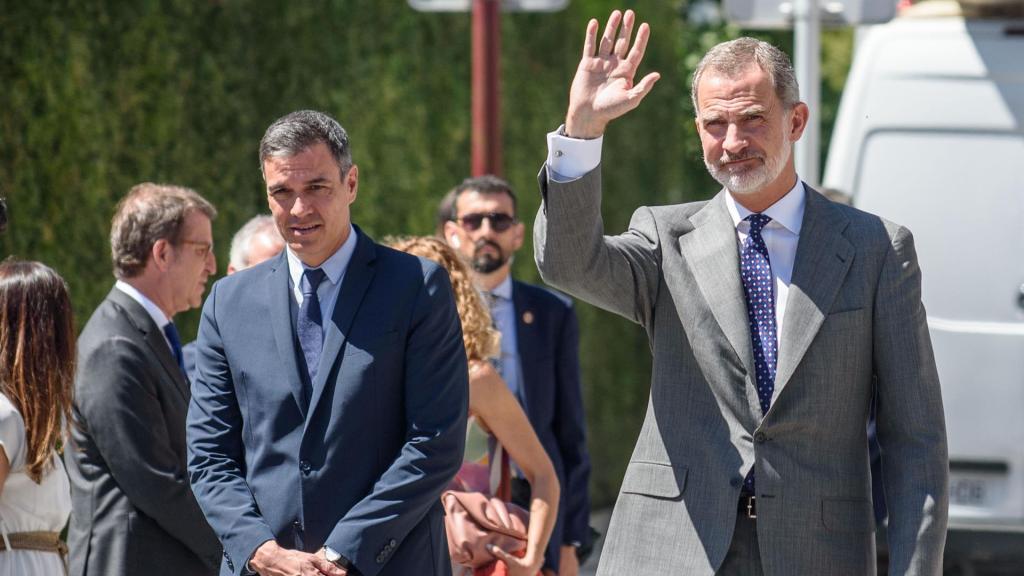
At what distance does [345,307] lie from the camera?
13.2 feet

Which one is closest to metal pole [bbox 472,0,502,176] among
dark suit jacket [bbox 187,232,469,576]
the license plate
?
the license plate

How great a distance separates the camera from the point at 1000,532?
285 inches

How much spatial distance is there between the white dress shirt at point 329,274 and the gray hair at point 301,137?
21 cm

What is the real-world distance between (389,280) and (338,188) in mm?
284

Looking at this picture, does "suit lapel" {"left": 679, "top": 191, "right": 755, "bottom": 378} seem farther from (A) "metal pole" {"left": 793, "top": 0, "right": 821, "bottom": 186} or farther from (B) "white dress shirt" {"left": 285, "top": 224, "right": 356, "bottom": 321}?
(A) "metal pole" {"left": 793, "top": 0, "right": 821, "bottom": 186}

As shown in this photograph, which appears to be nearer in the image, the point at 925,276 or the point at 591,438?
the point at 925,276

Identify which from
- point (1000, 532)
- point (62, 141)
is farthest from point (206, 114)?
point (1000, 532)

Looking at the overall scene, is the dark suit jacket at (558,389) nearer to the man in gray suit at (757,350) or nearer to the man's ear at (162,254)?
the man's ear at (162,254)

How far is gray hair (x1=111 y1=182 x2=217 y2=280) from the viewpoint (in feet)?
17.0

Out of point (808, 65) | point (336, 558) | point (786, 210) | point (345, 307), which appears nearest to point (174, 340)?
point (345, 307)

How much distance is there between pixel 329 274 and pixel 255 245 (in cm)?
175

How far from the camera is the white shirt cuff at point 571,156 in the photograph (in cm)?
366

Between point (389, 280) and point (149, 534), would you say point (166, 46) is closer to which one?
point (149, 534)

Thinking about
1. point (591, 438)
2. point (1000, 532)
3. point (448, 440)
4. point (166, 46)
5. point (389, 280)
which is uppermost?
point (166, 46)
